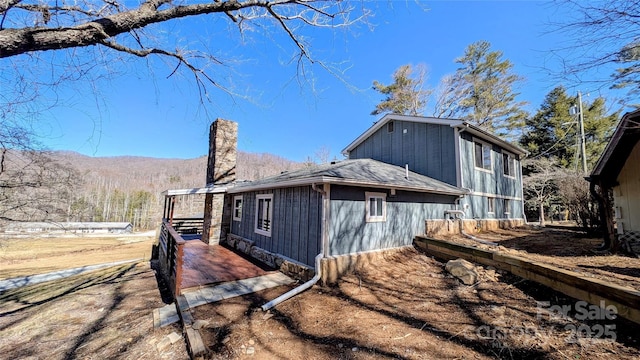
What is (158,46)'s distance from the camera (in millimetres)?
3033

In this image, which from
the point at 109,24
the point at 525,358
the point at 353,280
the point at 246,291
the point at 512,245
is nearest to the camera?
the point at 109,24

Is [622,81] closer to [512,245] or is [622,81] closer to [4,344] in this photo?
[512,245]

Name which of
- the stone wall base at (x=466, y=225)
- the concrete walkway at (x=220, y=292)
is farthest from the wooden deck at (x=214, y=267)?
the stone wall base at (x=466, y=225)

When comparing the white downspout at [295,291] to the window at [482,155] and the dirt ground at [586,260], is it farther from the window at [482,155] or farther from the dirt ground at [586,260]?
the window at [482,155]

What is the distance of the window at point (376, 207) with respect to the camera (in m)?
6.37

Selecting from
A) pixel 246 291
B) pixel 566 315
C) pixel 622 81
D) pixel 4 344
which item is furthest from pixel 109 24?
pixel 566 315

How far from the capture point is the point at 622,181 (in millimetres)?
6609

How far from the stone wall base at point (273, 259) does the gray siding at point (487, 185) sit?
289 inches

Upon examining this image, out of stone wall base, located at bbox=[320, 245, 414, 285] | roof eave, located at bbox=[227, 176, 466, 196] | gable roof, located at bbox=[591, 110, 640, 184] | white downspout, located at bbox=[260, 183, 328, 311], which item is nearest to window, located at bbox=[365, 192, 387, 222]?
roof eave, located at bbox=[227, 176, 466, 196]

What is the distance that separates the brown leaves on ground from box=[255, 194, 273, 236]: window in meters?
2.83

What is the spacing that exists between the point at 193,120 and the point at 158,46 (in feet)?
3.50

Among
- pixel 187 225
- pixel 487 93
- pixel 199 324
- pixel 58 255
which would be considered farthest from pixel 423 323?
pixel 58 255

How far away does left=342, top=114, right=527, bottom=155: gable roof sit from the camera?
9777 mm

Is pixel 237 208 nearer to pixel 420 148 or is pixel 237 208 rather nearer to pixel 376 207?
pixel 376 207
